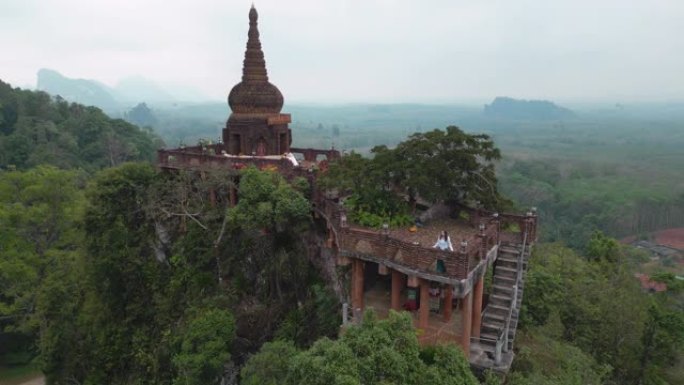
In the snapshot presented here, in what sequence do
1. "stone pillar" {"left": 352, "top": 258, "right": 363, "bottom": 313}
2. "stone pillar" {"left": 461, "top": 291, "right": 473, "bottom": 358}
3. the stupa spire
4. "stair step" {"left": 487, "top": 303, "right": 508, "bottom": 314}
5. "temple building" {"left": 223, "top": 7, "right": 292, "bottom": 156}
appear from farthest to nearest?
1. the stupa spire
2. "temple building" {"left": 223, "top": 7, "right": 292, "bottom": 156}
3. "stair step" {"left": 487, "top": 303, "right": 508, "bottom": 314}
4. "stone pillar" {"left": 352, "top": 258, "right": 363, "bottom": 313}
5. "stone pillar" {"left": 461, "top": 291, "right": 473, "bottom": 358}

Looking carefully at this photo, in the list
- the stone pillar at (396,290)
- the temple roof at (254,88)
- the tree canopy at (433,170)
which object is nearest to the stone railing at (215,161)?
the temple roof at (254,88)

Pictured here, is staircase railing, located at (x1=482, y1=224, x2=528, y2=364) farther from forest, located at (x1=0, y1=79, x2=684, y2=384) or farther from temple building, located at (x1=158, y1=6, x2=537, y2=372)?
forest, located at (x1=0, y1=79, x2=684, y2=384)

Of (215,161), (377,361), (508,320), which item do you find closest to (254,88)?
(215,161)

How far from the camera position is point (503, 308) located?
16797 mm

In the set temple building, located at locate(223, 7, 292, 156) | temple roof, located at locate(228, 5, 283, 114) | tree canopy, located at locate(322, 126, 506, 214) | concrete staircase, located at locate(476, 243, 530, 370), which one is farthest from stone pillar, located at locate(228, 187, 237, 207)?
concrete staircase, located at locate(476, 243, 530, 370)

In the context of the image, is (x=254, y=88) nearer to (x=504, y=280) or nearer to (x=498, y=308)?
(x=504, y=280)

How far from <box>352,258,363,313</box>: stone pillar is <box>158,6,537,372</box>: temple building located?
3cm

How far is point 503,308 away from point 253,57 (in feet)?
63.3

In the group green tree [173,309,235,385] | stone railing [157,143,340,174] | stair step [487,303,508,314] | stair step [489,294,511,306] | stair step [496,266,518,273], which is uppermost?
stone railing [157,143,340,174]

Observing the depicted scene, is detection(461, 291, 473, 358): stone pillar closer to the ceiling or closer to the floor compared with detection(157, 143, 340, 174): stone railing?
closer to the floor

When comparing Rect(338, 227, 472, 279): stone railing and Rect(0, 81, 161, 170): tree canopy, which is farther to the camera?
Rect(0, 81, 161, 170): tree canopy

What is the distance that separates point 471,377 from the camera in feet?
38.0

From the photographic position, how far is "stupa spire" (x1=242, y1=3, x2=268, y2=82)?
90.8ft

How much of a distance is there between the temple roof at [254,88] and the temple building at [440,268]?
16.7 ft
